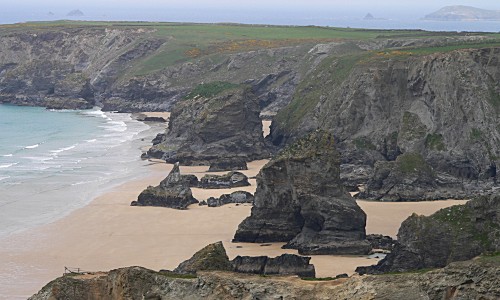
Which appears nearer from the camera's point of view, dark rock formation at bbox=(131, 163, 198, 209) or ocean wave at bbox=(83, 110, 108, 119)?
dark rock formation at bbox=(131, 163, 198, 209)

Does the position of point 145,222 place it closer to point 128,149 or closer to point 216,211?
point 216,211

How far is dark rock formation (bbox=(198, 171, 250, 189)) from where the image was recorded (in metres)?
67.1

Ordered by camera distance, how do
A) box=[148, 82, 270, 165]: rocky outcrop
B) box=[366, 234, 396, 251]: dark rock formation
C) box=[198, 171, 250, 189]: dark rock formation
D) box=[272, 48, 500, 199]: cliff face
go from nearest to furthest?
box=[366, 234, 396, 251]: dark rock formation → box=[198, 171, 250, 189]: dark rock formation → box=[272, 48, 500, 199]: cliff face → box=[148, 82, 270, 165]: rocky outcrop

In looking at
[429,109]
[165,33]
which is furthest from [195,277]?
[165,33]

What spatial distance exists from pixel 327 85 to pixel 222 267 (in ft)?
203

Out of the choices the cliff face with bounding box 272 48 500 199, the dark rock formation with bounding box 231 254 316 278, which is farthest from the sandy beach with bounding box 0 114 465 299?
the cliff face with bounding box 272 48 500 199

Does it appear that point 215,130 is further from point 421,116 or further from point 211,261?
point 211,261

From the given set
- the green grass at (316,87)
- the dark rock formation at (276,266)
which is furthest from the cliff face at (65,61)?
the dark rock formation at (276,266)

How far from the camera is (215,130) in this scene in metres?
83.4

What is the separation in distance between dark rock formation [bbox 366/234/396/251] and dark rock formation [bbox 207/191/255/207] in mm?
14217

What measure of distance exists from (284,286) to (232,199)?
37248 mm

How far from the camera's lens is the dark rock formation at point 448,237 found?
36.0 m

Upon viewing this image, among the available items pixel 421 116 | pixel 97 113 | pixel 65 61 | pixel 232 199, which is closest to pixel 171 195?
pixel 232 199

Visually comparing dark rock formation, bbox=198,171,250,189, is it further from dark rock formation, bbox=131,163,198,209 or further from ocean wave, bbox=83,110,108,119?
ocean wave, bbox=83,110,108,119
